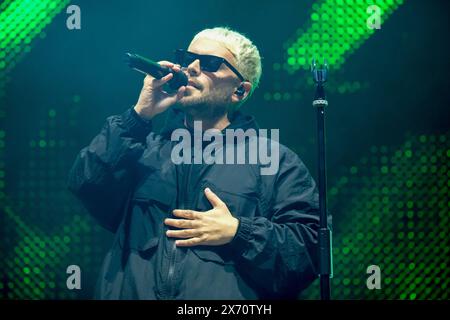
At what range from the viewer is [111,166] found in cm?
207

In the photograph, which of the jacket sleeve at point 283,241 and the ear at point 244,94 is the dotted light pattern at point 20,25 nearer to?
the ear at point 244,94

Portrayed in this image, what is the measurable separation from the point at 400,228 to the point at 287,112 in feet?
2.70

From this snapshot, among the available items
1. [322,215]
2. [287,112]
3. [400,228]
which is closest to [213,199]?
[322,215]

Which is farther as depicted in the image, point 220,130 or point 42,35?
point 42,35

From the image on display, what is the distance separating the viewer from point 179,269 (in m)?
1.95

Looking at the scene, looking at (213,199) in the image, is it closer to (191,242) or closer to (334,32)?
(191,242)

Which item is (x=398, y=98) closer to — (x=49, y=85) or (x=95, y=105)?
(x=95, y=105)

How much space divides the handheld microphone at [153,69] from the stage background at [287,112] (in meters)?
0.82

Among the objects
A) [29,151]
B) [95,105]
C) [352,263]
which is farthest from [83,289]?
[352,263]

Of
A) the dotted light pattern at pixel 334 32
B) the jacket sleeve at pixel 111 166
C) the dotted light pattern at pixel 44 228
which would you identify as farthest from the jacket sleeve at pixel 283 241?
the dotted light pattern at pixel 44 228

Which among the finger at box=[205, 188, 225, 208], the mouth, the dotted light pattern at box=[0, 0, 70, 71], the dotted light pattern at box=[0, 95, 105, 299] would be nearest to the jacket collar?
the mouth

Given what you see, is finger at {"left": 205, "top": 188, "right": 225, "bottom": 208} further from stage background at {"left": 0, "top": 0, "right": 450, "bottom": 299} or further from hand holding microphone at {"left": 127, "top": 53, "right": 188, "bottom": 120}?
stage background at {"left": 0, "top": 0, "right": 450, "bottom": 299}

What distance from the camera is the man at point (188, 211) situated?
1.96 meters
